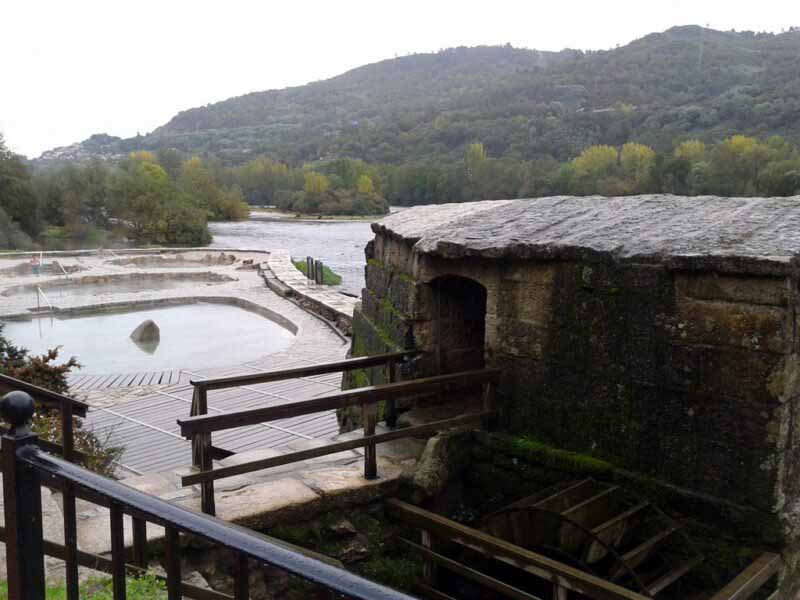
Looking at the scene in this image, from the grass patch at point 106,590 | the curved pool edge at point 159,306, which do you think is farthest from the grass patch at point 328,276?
the grass patch at point 106,590

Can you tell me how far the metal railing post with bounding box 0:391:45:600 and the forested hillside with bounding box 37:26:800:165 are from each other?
5169cm

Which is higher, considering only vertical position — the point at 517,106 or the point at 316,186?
the point at 517,106

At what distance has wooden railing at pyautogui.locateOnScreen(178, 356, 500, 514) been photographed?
4527mm

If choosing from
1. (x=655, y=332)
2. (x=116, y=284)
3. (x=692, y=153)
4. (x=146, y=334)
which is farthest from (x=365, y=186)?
(x=655, y=332)

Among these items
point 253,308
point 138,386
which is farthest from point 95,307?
point 138,386

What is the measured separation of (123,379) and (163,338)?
11.6 ft

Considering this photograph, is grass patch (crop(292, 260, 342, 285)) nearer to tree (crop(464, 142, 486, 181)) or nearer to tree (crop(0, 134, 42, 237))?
tree (crop(0, 134, 42, 237))

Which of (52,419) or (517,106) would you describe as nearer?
(52,419)

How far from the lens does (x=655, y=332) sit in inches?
192

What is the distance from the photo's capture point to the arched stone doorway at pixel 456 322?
6789mm

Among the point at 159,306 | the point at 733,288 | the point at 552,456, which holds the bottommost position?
the point at 159,306

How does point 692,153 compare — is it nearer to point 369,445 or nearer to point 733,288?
point 733,288

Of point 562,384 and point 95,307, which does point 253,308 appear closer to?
point 95,307

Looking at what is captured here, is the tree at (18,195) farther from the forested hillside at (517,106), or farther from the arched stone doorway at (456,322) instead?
the forested hillside at (517,106)
